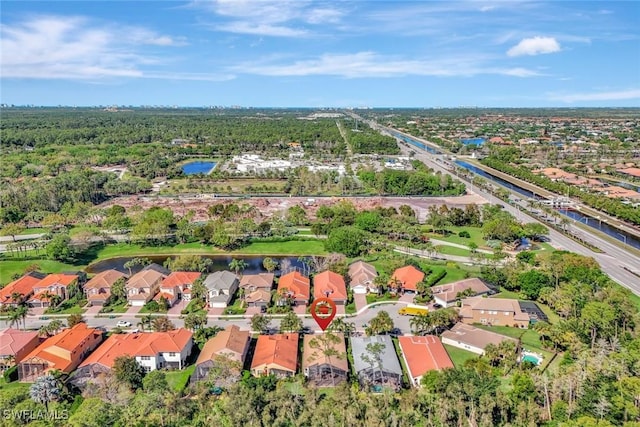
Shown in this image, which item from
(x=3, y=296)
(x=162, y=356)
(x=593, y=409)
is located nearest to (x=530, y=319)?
(x=593, y=409)

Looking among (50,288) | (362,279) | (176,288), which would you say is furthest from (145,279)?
(362,279)

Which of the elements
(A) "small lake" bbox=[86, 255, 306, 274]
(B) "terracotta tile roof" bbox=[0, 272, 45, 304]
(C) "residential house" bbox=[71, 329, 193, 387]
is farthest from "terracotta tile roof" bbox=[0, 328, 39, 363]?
(A) "small lake" bbox=[86, 255, 306, 274]

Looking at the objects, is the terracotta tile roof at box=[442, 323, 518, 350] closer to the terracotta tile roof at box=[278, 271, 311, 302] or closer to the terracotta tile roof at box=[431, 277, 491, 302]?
the terracotta tile roof at box=[431, 277, 491, 302]

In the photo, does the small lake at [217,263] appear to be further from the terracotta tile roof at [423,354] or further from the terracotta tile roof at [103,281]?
the terracotta tile roof at [423,354]

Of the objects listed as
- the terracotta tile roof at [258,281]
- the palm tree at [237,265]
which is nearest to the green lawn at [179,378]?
the terracotta tile roof at [258,281]

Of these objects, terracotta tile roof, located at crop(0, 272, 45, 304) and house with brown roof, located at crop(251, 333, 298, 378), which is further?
terracotta tile roof, located at crop(0, 272, 45, 304)

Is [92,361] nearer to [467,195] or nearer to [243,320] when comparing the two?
[243,320]

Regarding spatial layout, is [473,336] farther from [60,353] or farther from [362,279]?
[60,353]
